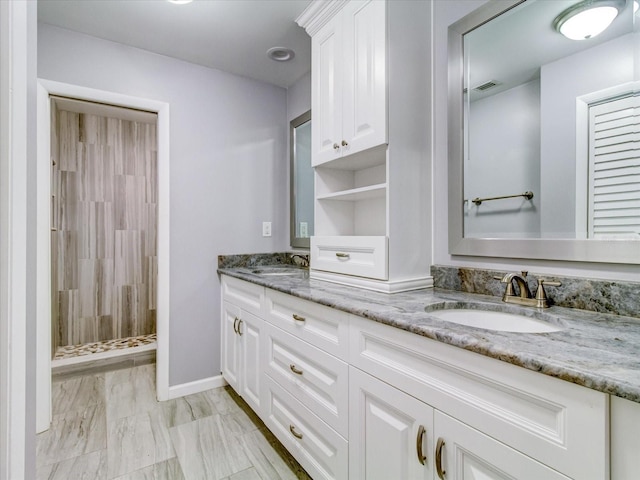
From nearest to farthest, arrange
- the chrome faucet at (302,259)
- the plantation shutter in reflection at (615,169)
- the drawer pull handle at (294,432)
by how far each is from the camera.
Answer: the plantation shutter in reflection at (615,169) → the drawer pull handle at (294,432) → the chrome faucet at (302,259)

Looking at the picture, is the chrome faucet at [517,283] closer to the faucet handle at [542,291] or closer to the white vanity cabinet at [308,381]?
the faucet handle at [542,291]

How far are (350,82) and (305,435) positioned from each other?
1.60 m

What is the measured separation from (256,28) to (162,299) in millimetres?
1807

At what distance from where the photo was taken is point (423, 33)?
1497 millimetres

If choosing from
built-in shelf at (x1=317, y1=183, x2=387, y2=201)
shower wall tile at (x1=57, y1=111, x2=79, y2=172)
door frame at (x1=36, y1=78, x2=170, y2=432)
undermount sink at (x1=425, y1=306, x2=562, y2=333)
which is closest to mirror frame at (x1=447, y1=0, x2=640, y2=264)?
undermount sink at (x1=425, y1=306, x2=562, y2=333)

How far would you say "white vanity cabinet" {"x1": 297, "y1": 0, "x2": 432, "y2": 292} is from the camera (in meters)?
1.37

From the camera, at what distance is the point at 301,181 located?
2.52 meters

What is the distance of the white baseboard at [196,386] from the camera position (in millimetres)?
2203

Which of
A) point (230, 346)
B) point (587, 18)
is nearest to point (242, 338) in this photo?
point (230, 346)

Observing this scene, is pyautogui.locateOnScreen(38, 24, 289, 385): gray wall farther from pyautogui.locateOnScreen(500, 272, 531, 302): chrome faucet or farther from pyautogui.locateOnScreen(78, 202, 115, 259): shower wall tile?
pyautogui.locateOnScreen(500, 272, 531, 302): chrome faucet

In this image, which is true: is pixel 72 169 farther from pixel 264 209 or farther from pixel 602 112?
pixel 602 112

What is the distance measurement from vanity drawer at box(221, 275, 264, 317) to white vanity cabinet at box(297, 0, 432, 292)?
0.35m

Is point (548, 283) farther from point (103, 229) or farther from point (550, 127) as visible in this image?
point (103, 229)

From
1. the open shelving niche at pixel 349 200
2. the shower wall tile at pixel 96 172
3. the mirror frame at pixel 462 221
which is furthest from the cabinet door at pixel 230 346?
the shower wall tile at pixel 96 172
